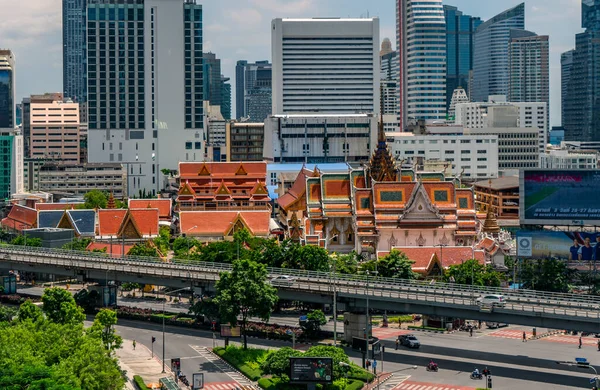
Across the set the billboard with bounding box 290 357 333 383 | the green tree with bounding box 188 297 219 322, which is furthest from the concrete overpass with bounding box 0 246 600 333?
the billboard with bounding box 290 357 333 383

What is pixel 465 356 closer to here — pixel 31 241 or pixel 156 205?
pixel 31 241

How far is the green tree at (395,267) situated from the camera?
442 feet

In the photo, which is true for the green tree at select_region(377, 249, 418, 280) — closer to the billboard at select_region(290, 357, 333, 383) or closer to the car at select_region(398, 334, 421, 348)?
the car at select_region(398, 334, 421, 348)

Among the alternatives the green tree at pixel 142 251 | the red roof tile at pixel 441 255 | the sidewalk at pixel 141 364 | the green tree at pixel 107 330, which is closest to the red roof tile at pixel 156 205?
the green tree at pixel 142 251

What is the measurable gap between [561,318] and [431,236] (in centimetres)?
5598

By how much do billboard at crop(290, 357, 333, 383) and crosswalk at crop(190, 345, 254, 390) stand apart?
6.44 m

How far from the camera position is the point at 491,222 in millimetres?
168750

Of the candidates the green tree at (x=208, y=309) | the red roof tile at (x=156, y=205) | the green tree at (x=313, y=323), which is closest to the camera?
the green tree at (x=313, y=323)

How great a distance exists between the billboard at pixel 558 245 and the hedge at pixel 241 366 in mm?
45805

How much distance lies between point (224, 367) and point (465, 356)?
22732mm

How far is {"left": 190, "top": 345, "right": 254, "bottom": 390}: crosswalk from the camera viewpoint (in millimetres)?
99875

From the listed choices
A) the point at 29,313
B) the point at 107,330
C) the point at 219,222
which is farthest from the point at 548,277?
the point at 219,222

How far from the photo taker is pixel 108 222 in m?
173

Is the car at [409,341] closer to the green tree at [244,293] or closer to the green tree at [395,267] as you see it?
the green tree at [244,293]
